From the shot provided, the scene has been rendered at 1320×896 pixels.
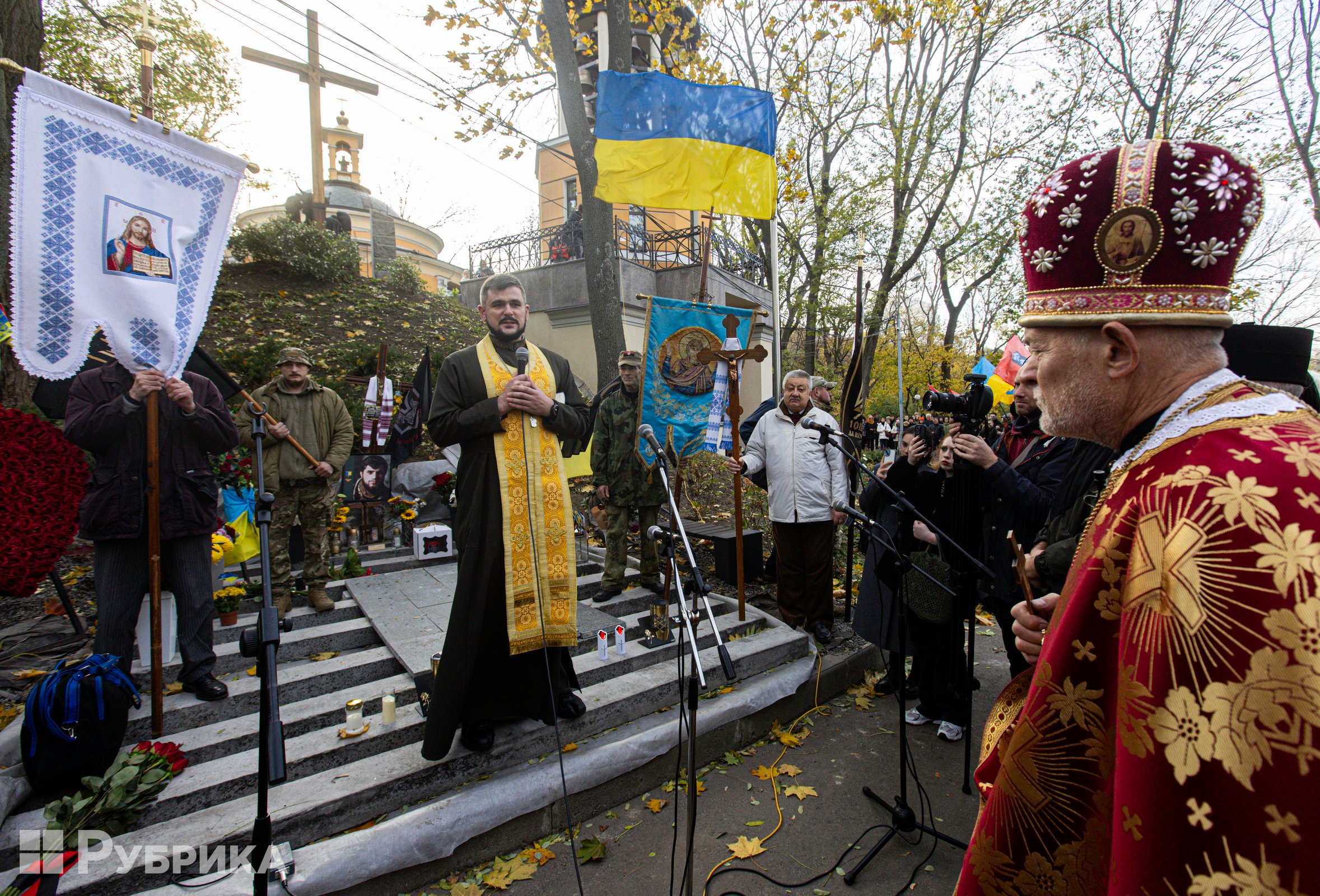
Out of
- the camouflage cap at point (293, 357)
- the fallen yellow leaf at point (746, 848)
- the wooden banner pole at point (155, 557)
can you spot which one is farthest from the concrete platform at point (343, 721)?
the camouflage cap at point (293, 357)

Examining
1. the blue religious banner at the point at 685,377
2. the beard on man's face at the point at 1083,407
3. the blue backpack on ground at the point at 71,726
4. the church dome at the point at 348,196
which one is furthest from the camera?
the church dome at the point at 348,196

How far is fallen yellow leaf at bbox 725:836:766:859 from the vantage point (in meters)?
3.07

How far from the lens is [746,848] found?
3.12 m

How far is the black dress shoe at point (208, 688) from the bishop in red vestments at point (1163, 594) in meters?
4.22

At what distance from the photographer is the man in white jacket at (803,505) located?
207 inches

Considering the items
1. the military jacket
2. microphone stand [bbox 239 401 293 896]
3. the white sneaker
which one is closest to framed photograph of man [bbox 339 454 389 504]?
the military jacket

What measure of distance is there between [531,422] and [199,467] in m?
2.28

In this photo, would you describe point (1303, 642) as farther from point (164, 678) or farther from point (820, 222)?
point (820, 222)

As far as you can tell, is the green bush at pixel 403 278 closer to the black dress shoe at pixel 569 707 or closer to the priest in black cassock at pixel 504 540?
the priest in black cassock at pixel 504 540

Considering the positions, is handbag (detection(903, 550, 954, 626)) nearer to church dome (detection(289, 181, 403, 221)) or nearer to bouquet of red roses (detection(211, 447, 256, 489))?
bouquet of red roses (detection(211, 447, 256, 489))

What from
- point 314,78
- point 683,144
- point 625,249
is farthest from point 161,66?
point 683,144

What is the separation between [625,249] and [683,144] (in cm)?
1023

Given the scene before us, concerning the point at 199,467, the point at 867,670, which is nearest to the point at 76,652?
the point at 199,467

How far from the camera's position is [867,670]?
5266 millimetres
